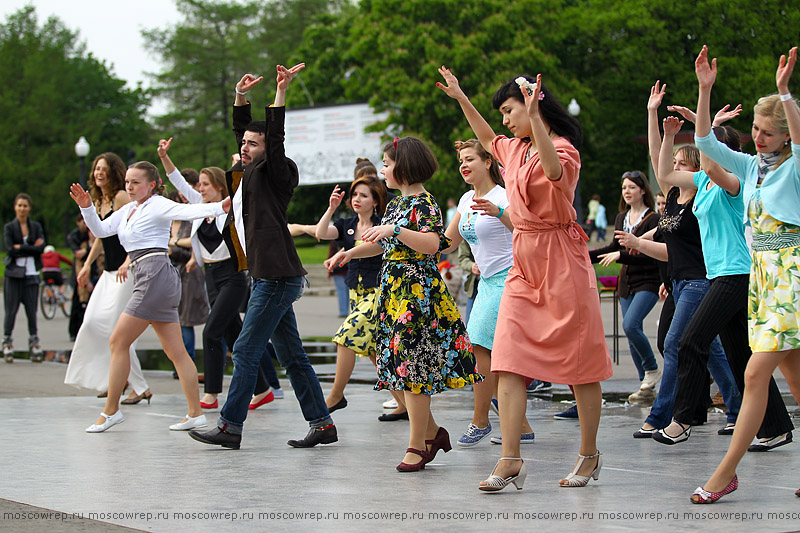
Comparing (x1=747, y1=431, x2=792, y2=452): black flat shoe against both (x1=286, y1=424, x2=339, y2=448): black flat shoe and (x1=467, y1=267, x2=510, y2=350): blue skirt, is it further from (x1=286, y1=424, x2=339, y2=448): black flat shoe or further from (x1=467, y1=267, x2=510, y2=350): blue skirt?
(x1=286, y1=424, x2=339, y2=448): black flat shoe

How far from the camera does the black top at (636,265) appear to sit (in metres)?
8.47

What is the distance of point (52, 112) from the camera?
240ft

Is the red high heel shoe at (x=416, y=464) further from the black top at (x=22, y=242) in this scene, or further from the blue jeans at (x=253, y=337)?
the black top at (x=22, y=242)

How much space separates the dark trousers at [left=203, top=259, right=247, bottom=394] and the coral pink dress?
11.6 ft

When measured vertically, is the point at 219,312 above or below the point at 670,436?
above

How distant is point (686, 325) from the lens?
6.81 meters

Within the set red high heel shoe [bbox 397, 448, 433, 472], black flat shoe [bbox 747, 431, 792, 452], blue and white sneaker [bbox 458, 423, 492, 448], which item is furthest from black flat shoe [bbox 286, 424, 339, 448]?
black flat shoe [bbox 747, 431, 792, 452]

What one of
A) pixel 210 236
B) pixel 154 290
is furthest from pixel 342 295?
pixel 154 290

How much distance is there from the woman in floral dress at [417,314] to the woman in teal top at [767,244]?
160cm

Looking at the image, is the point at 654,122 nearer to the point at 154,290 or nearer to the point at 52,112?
the point at 154,290

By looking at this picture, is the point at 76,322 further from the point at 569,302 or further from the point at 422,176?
the point at 569,302

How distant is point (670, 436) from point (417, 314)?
185cm

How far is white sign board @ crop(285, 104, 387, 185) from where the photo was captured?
45969 mm

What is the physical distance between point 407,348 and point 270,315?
3.53 ft
